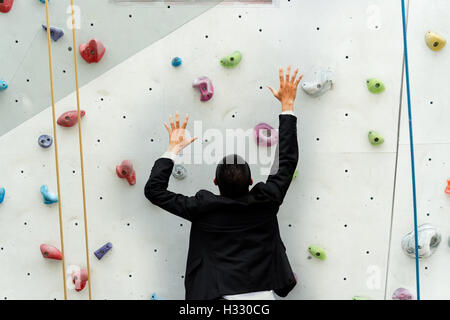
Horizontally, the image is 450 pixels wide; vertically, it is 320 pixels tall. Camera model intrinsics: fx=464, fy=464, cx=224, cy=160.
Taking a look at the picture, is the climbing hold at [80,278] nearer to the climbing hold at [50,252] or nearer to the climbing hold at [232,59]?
the climbing hold at [50,252]

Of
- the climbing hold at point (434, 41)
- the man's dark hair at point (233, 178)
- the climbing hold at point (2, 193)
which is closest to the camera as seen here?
the man's dark hair at point (233, 178)

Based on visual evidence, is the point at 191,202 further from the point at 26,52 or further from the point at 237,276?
the point at 26,52

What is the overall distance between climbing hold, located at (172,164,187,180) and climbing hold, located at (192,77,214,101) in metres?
0.27

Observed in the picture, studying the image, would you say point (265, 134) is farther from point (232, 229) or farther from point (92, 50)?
point (92, 50)

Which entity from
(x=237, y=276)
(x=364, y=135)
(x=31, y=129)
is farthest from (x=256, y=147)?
(x=31, y=129)

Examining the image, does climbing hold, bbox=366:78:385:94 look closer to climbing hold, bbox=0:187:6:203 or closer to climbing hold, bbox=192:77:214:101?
climbing hold, bbox=192:77:214:101

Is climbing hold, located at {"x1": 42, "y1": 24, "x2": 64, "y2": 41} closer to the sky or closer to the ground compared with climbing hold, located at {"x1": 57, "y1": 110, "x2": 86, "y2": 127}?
closer to the sky

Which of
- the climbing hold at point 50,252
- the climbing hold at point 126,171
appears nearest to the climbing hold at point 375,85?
the climbing hold at point 126,171

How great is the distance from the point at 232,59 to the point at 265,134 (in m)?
0.30

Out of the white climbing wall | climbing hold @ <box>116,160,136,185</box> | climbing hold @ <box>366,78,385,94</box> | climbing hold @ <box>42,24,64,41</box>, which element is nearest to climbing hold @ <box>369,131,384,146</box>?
the white climbing wall

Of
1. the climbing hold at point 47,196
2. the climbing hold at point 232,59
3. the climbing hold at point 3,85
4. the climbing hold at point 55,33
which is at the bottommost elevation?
the climbing hold at point 47,196

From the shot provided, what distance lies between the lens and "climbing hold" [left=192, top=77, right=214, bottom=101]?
170 cm

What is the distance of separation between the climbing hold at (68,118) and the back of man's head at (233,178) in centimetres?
69

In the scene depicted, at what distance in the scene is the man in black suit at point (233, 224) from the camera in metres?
1.34
